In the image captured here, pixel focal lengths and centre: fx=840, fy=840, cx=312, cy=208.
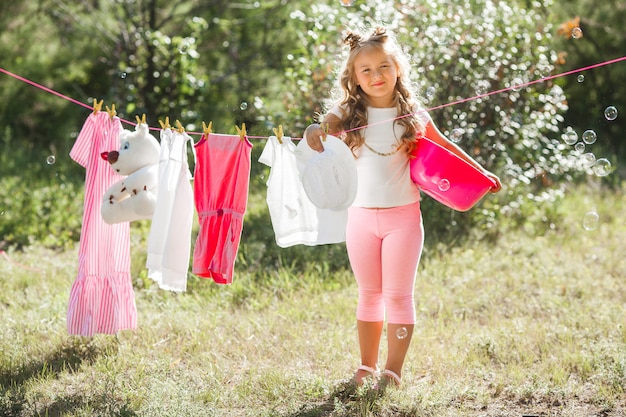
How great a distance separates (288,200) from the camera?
3.41 meters

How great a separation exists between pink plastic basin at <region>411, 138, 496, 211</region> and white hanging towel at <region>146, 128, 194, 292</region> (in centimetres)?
95

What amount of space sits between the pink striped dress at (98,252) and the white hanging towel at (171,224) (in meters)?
0.45

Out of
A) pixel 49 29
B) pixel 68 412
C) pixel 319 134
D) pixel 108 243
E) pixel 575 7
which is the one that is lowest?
pixel 68 412

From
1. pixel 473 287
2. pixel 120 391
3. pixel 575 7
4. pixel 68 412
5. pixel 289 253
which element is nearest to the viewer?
pixel 68 412

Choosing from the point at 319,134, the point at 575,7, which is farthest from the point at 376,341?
the point at 575,7

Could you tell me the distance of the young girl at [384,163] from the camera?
3.27 metres

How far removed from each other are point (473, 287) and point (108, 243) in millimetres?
2164

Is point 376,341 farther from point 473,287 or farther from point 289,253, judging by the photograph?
point 289,253

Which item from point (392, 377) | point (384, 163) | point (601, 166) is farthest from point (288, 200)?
point (601, 166)

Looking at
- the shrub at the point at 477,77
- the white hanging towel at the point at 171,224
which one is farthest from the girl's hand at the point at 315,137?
the shrub at the point at 477,77

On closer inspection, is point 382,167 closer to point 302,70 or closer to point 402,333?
point 402,333

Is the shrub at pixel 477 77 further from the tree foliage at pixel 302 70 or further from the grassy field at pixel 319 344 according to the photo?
the grassy field at pixel 319 344

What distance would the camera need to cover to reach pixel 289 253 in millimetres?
5289

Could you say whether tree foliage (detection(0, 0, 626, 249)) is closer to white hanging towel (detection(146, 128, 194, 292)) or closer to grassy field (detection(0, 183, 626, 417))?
white hanging towel (detection(146, 128, 194, 292))
